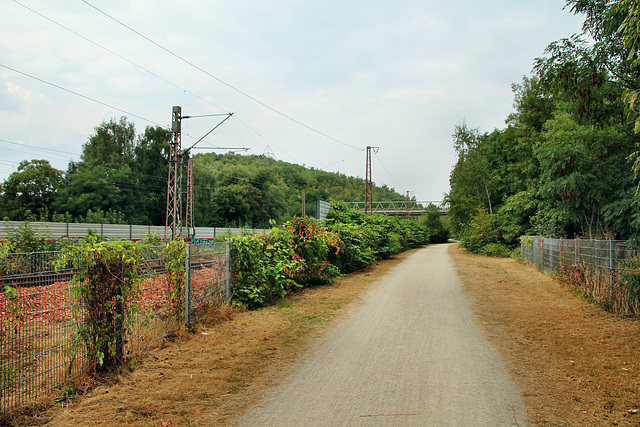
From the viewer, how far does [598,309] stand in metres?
8.90

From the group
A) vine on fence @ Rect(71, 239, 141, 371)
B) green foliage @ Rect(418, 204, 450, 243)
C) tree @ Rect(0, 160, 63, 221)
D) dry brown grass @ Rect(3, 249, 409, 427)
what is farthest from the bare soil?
green foliage @ Rect(418, 204, 450, 243)

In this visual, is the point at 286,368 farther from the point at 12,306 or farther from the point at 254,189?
the point at 254,189

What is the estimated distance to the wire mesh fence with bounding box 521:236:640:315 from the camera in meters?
8.09

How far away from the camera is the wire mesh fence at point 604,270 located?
8.09 meters

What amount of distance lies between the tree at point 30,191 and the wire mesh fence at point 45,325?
134 feet

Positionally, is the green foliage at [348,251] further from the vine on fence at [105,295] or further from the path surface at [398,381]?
the vine on fence at [105,295]

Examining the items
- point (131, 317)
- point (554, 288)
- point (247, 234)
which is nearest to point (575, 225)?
point (554, 288)

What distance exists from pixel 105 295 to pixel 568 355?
6.03 m

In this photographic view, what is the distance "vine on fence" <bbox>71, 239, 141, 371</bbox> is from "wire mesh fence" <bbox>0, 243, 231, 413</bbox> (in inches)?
2.3

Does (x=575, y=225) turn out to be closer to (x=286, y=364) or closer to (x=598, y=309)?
(x=598, y=309)

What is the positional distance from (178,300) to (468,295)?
8090 mm

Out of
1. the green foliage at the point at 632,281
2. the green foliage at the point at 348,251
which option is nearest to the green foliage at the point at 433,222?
the green foliage at the point at 348,251

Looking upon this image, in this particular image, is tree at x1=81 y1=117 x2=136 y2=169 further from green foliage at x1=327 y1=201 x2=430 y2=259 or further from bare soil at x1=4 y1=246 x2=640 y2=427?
bare soil at x1=4 y1=246 x2=640 y2=427

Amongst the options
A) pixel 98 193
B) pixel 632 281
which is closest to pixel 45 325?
pixel 632 281
